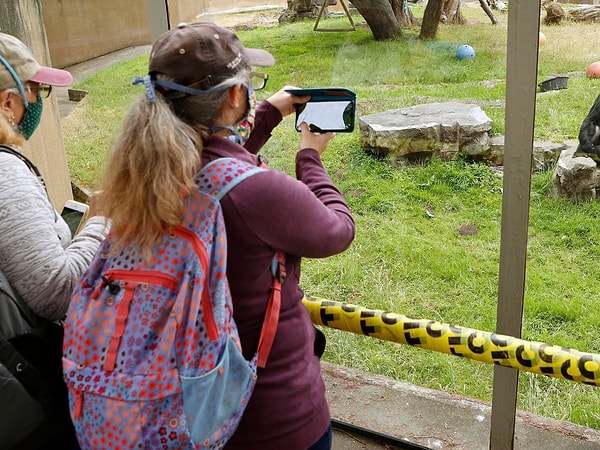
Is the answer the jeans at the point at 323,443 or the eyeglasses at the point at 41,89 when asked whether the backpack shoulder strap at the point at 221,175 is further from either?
the eyeglasses at the point at 41,89

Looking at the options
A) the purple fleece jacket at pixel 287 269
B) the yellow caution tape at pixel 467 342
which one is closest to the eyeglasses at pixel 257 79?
the purple fleece jacket at pixel 287 269

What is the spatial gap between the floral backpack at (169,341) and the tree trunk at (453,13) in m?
1.60

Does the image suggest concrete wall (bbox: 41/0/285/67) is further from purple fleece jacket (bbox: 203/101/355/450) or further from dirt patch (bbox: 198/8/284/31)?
purple fleece jacket (bbox: 203/101/355/450)

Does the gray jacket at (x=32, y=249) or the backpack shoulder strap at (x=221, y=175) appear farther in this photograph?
the gray jacket at (x=32, y=249)

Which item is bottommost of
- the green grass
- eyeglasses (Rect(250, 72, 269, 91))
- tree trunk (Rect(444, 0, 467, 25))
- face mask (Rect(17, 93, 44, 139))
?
the green grass

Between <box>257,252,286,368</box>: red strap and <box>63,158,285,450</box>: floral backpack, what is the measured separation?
0.07 meters

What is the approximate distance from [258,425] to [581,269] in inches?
79.0

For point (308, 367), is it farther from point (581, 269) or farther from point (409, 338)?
point (581, 269)

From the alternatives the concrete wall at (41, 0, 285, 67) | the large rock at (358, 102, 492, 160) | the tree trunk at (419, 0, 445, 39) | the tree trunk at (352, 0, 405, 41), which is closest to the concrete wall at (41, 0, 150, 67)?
the concrete wall at (41, 0, 285, 67)

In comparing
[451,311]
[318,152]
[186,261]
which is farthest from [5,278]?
[451,311]

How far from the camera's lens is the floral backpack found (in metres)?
1.22

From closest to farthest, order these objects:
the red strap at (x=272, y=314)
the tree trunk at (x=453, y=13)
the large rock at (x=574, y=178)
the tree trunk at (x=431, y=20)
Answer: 1. the red strap at (x=272, y=314)
2. the tree trunk at (x=453, y=13)
3. the tree trunk at (x=431, y=20)
4. the large rock at (x=574, y=178)

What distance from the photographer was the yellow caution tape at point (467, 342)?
5.69 feet

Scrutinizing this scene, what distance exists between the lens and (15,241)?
1380 mm
